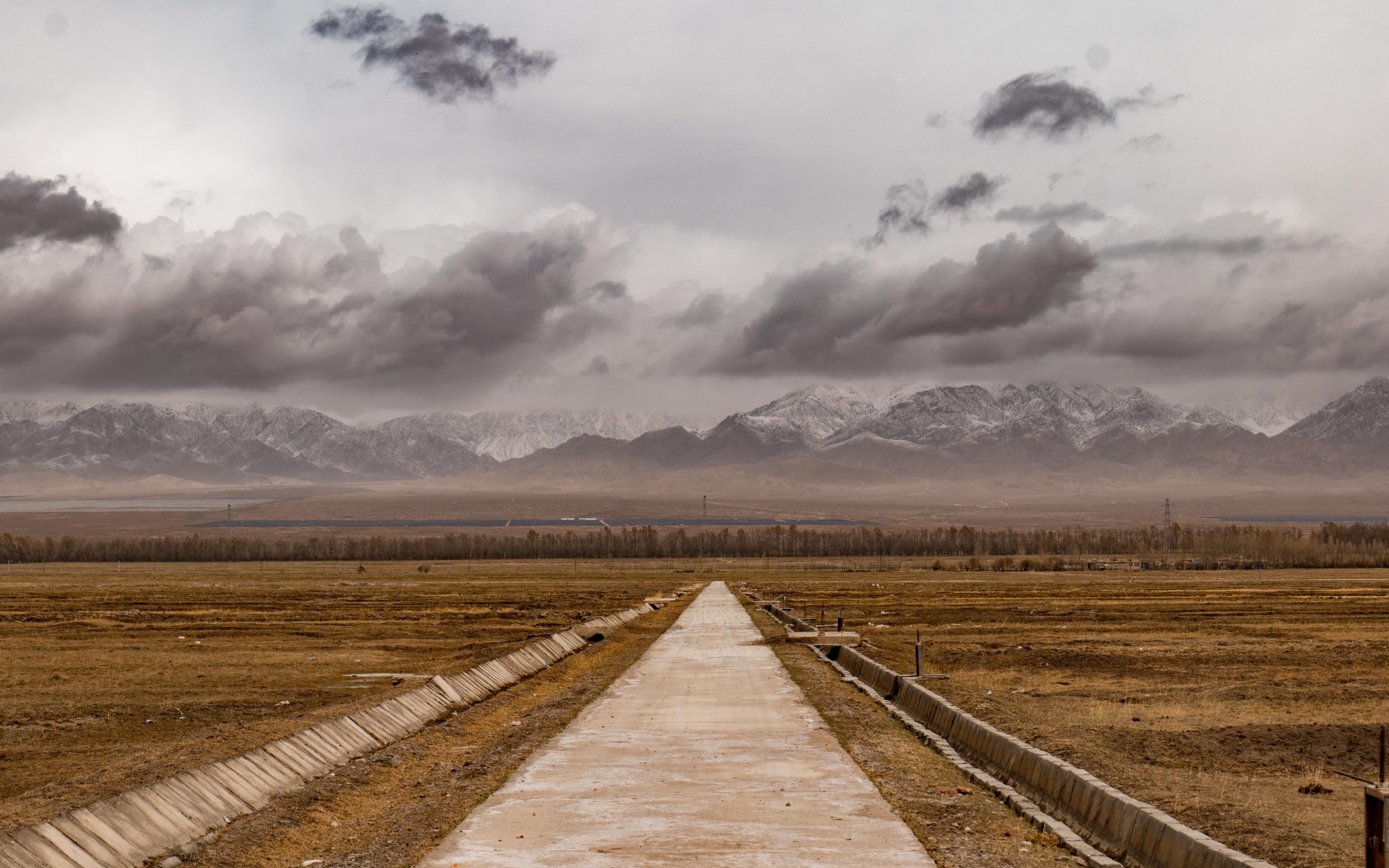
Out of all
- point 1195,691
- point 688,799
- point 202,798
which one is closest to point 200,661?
point 202,798

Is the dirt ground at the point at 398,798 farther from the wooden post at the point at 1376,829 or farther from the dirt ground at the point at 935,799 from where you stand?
the wooden post at the point at 1376,829

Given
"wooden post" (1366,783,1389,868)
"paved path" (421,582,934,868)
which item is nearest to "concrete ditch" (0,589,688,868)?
"paved path" (421,582,934,868)

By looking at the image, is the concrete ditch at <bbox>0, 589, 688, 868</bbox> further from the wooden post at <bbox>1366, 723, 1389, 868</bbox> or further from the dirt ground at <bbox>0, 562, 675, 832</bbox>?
the wooden post at <bbox>1366, 723, 1389, 868</bbox>

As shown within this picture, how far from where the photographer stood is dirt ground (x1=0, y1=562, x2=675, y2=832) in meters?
19.9

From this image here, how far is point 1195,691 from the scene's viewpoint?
3183 centimetres

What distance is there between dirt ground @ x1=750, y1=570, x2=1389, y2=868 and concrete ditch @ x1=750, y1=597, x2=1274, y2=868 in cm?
72

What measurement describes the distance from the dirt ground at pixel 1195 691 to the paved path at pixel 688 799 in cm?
385

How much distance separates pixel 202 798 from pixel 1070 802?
11.2m

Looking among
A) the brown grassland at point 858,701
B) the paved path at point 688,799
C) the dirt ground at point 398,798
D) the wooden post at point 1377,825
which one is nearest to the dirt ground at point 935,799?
the brown grassland at point 858,701

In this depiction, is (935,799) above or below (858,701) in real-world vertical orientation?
above

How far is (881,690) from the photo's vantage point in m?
32.1

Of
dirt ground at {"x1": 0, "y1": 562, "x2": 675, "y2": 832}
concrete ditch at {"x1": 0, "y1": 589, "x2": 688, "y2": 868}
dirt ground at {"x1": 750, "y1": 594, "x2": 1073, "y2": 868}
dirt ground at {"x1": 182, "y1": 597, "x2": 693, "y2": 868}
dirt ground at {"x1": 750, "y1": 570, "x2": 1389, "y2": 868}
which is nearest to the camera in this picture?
concrete ditch at {"x1": 0, "y1": 589, "x2": 688, "y2": 868}

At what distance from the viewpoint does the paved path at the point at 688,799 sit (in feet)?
43.5

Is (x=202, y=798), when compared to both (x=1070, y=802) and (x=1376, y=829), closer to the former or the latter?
(x=1070, y=802)
